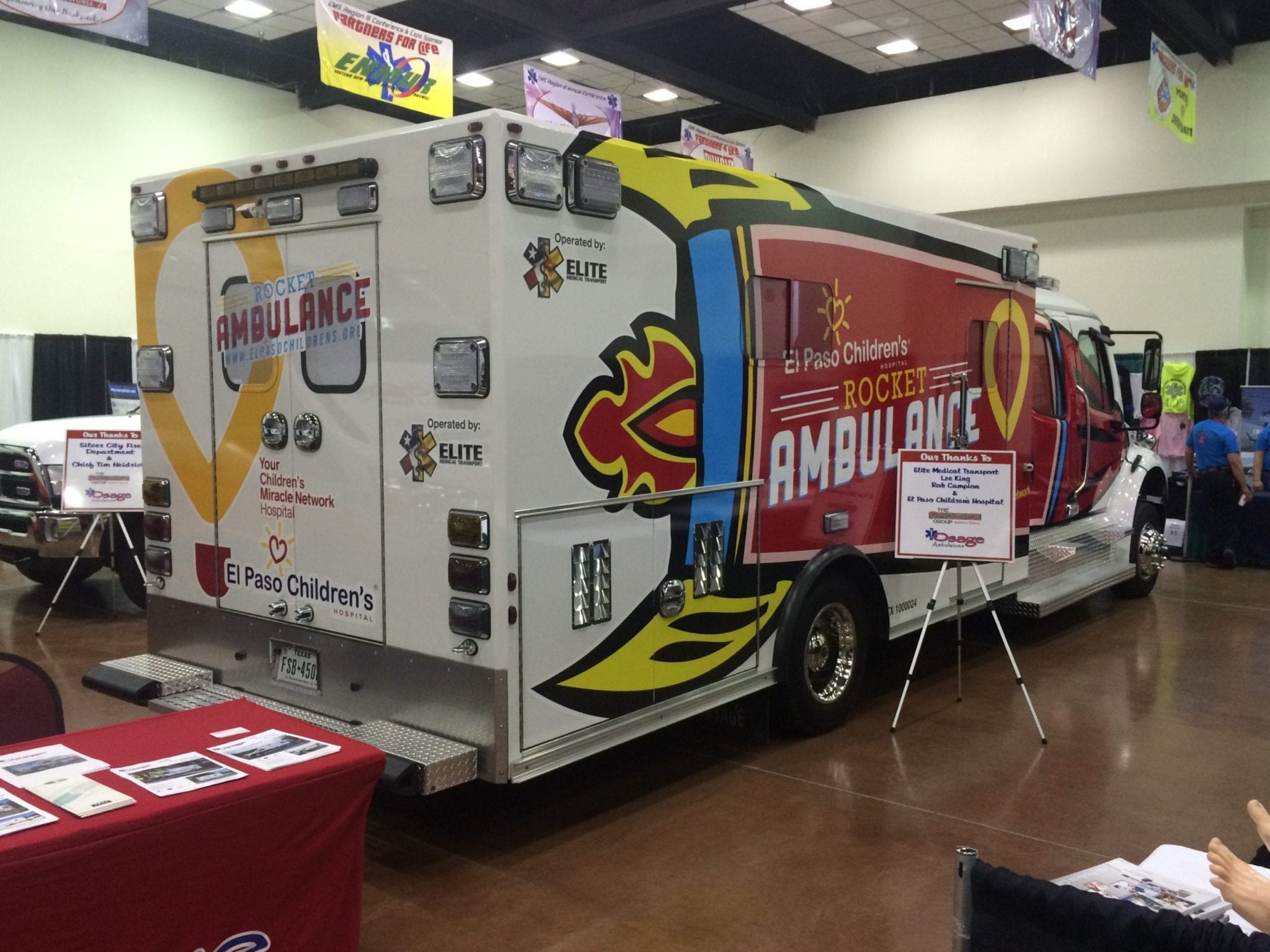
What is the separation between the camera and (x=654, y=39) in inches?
559

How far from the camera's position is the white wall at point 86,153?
12.6m

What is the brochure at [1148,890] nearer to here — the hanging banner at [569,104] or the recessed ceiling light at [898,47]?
the hanging banner at [569,104]

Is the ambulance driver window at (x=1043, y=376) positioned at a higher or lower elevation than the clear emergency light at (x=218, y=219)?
lower

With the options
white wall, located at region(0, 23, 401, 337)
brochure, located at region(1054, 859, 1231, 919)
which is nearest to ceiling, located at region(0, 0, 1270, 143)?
white wall, located at region(0, 23, 401, 337)

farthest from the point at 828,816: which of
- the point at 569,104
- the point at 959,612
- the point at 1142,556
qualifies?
the point at 569,104

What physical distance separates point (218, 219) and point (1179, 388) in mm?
12178

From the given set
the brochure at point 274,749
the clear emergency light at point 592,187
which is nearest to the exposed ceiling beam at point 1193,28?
the clear emergency light at point 592,187

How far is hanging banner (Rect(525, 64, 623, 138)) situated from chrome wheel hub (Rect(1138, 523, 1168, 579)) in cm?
611

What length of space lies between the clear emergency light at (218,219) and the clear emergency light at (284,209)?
25 centimetres

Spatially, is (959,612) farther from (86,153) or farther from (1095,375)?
(86,153)

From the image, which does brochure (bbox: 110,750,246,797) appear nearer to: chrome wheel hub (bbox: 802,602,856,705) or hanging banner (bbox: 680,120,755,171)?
chrome wheel hub (bbox: 802,602,856,705)

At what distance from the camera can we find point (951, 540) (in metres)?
5.77

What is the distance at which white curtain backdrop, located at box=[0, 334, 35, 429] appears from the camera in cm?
1265

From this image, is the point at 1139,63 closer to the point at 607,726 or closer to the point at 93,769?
the point at 607,726
